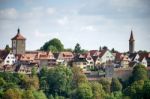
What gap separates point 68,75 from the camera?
47188mm

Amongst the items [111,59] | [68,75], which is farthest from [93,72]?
[111,59]

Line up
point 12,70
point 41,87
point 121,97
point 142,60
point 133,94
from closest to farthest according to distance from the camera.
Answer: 1. point 133,94
2. point 121,97
3. point 41,87
4. point 12,70
5. point 142,60

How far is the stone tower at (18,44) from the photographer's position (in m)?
57.5

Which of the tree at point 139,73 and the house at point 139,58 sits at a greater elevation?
the house at point 139,58

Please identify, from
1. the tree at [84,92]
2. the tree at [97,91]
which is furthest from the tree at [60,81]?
the tree at [97,91]

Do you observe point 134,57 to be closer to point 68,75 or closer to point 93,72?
point 93,72

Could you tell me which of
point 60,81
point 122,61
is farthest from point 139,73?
point 122,61

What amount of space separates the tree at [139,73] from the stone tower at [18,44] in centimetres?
1152

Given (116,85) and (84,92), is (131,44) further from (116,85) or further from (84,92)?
(84,92)

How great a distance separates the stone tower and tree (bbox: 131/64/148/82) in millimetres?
11517

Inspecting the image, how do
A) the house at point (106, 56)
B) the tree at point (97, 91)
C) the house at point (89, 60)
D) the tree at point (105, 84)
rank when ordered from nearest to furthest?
the tree at point (97, 91) → the tree at point (105, 84) → the house at point (89, 60) → the house at point (106, 56)

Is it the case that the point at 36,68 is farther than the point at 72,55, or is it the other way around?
the point at 72,55

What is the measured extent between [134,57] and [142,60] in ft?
3.94

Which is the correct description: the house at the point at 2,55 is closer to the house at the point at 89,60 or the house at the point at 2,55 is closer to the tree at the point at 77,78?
the house at the point at 89,60
